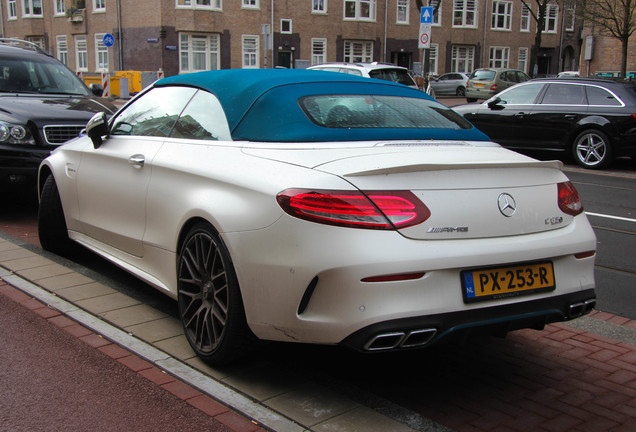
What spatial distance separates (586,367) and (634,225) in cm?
471

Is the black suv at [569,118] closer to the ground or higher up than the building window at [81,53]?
closer to the ground

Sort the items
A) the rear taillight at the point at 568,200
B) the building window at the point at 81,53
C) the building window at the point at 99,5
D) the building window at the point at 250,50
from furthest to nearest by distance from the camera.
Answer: the building window at the point at 81,53 < the building window at the point at 99,5 < the building window at the point at 250,50 < the rear taillight at the point at 568,200

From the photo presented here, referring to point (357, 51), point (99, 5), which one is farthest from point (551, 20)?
point (99, 5)

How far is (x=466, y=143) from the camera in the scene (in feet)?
12.8

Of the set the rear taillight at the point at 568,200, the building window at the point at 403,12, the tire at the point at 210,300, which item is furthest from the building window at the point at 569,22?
the tire at the point at 210,300

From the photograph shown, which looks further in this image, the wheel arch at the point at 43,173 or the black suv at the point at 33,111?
the black suv at the point at 33,111

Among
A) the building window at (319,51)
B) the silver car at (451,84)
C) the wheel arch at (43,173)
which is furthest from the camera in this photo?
the building window at (319,51)

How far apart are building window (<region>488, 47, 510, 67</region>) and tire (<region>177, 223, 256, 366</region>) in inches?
2080

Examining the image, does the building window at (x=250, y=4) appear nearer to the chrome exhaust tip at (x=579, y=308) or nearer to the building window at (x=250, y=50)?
the building window at (x=250, y=50)

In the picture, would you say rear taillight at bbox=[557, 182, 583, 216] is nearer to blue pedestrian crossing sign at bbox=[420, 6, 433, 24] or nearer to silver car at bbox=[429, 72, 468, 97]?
blue pedestrian crossing sign at bbox=[420, 6, 433, 24]

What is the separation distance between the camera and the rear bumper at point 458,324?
3010 millimetres

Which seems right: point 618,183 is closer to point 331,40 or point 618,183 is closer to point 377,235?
point 377,235

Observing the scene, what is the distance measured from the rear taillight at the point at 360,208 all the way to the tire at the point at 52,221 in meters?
3.35

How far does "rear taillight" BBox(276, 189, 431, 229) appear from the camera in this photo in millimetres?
3039
